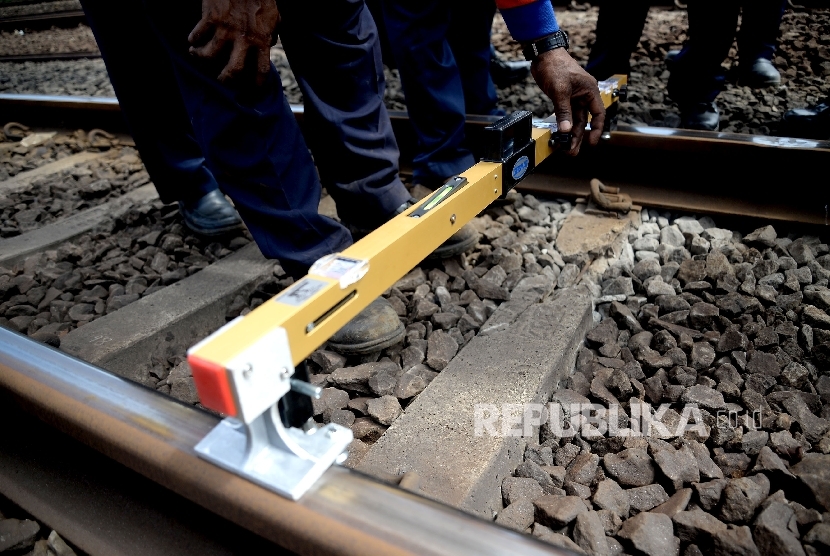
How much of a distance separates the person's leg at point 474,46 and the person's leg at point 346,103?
3.18ft

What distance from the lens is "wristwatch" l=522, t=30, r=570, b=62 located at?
181cm

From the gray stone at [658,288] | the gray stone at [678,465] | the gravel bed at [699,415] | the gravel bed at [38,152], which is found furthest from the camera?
the gravel bed at [38,152]

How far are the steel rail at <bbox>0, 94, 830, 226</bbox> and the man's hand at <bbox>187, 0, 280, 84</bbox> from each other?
1.62 meters

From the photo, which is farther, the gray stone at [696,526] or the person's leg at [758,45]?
the person's leg at [758,45]

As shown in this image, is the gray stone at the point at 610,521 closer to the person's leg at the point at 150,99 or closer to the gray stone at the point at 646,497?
the gray stone at the point at 646,497

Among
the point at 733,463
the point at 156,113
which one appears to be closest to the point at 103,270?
the point at 156,113

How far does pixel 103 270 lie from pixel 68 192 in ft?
4.16

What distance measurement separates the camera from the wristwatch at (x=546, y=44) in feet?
5.93

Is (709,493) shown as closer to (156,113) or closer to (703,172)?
(703,172)

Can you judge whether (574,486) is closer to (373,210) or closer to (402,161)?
(373,210)

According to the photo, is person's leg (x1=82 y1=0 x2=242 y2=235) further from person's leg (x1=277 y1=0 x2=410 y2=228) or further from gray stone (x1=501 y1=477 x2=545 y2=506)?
gray stone (x1=501 y1=477 x2=545 y2=506)

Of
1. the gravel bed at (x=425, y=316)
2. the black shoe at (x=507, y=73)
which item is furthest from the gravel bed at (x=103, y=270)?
the black shoe at (x=507, y=73)

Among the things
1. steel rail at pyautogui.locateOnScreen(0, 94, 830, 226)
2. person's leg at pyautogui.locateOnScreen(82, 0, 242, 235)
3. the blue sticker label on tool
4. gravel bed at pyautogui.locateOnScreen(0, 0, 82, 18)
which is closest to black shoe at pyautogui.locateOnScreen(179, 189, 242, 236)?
person's leg at pyautogui.locateOnScreen(82, 0, 242, 235)

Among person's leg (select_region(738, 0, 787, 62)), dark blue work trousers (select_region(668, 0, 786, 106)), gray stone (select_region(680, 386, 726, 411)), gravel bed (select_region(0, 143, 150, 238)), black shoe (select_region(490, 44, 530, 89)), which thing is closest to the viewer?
gray stone (select_region(680, 386, 726, 411))
